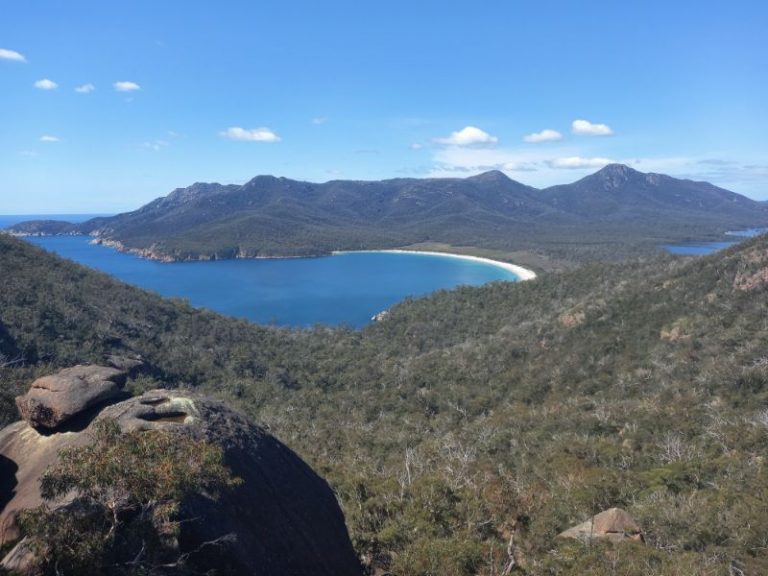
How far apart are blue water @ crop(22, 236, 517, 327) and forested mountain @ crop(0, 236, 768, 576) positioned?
37.3 metres

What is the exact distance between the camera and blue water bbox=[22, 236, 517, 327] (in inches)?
4348

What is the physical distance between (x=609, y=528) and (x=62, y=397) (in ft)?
47.6

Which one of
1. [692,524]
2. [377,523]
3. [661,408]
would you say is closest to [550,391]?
[661,408]

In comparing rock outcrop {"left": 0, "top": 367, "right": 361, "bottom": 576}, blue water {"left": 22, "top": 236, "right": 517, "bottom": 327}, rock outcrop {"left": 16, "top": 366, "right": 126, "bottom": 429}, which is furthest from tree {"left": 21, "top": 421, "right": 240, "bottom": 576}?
blue water {"left": 22, "top": 236, "right": 517, "bottom": 327}

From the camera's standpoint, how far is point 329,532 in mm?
11156

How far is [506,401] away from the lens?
129 ft

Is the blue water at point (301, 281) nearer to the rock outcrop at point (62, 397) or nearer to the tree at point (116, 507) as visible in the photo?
the rock outcrop at point (62, 397)

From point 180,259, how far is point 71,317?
470 ft

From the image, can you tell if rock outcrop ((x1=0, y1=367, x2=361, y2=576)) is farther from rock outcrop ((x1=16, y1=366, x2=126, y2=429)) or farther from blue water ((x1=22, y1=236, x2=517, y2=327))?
blue water ((x1=22, y1=236, x2=517, y2=327))

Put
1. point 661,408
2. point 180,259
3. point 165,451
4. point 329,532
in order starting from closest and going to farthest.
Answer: point 165,451
point 329,532
point 661,408
point 180,259

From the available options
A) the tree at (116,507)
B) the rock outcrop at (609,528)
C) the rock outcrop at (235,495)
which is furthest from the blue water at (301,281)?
the tree at (116,507)

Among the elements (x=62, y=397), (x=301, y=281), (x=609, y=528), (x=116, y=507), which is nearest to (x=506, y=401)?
(x=609, y=528)

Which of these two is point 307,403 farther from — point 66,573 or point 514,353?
point 66,573

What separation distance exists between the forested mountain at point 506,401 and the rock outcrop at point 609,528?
53cm
